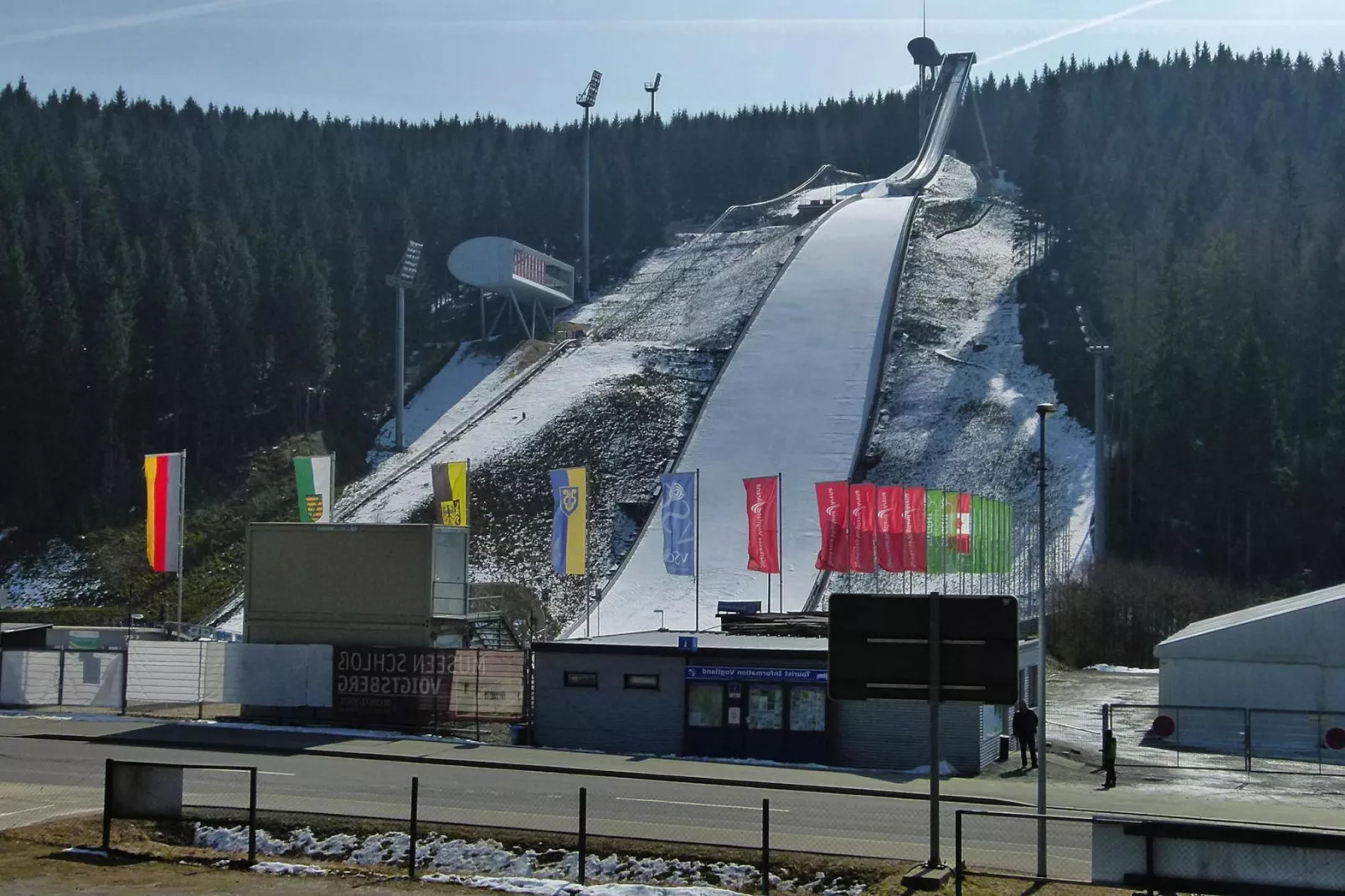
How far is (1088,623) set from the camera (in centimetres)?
5169

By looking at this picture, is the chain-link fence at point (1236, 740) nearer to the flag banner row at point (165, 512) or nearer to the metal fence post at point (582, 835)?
the metal fence post at point (582, 835)

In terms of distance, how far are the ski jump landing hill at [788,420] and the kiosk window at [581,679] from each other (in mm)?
13099

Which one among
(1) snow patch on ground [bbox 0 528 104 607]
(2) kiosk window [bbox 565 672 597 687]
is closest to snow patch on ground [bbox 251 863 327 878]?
(2) kiosk window [bbox 565 672 597 687]

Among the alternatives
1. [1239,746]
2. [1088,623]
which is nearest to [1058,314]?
[1088,623]

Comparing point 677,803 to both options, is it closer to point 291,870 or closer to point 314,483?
point 291,870

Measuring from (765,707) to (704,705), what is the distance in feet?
4.16

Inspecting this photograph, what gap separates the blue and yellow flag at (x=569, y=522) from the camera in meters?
42.7

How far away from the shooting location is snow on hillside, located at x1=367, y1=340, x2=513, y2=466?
80.5 m

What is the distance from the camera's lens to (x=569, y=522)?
42.8 metres

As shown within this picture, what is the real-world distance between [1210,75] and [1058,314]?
82.3m

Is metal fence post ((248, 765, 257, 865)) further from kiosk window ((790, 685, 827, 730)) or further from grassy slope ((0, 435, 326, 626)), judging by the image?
grassy slope ((0, 435, 326, 626))

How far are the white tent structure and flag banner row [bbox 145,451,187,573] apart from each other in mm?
27426

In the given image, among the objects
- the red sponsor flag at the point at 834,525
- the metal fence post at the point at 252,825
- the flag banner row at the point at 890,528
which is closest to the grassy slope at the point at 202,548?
the red sponsor flag at the point at 834,525

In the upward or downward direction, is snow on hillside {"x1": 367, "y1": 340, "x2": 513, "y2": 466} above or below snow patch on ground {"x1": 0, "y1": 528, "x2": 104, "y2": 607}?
above
